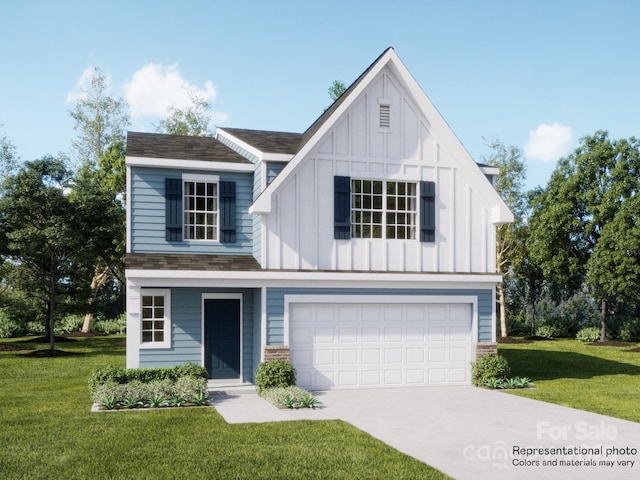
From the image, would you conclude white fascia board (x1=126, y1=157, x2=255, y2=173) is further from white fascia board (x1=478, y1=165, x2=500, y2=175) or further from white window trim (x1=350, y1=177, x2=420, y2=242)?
white fascia board (x1=478, y1=165, x2=500, y2=175)

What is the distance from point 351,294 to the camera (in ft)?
58.7

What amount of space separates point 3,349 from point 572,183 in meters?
28.5

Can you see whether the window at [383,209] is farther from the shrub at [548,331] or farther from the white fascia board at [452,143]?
the shrub at [548,331]

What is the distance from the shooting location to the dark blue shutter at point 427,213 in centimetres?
1848

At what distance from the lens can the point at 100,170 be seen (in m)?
38.2

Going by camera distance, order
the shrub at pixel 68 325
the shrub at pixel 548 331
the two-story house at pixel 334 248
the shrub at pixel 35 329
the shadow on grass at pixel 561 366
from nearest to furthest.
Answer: the two-story house at pixel 334 248
the shadow on grass at pixel 561 366
the shrub at pixel 548 331
the shrub at pixel 35 329
the shrub at pixel 68 325

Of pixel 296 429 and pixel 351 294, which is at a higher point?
pixel 351 294

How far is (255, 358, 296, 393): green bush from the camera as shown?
16.4 metres

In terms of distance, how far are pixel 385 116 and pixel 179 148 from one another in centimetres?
596

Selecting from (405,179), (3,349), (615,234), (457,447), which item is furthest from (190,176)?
(615,234)

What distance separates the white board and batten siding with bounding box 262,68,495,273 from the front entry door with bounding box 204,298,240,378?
7.90 feet

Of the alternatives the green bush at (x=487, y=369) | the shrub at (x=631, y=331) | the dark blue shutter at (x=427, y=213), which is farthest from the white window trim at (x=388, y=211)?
the shrub at (x=631, y=331)

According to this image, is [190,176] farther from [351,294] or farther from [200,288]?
[351,294]

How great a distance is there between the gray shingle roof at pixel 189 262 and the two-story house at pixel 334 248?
0.08 m
